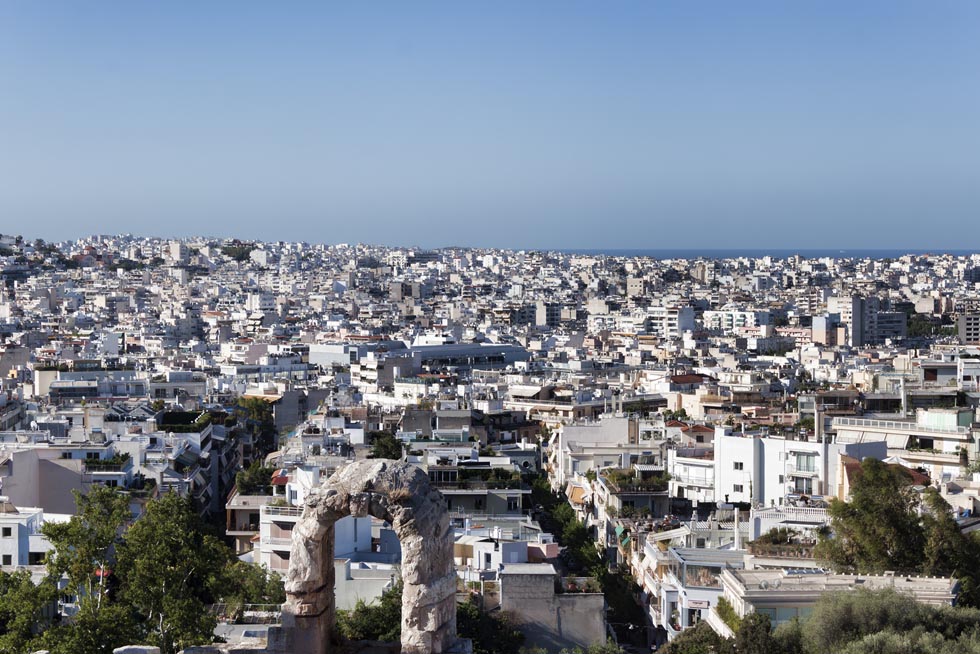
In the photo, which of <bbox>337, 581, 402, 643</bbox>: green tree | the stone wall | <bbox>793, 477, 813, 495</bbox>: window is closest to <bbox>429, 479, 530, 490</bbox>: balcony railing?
<bbox>793, 477, 813, 495</bbox>: window

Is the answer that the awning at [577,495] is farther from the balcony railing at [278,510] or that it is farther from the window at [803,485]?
the balcony railing at [278,510]

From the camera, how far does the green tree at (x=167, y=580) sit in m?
18.6

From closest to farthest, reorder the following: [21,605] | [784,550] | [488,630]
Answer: [21,605]
[488,630]
[784,550]

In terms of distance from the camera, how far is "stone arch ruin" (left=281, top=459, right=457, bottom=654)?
1387 cm

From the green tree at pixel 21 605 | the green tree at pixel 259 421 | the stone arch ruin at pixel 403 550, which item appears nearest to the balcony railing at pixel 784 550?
the green tree at pixel 21 605

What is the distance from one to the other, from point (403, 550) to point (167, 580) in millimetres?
6059

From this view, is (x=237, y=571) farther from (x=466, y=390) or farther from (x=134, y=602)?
(x=466, y=390)

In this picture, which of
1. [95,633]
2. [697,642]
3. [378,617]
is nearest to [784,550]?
[697,642]

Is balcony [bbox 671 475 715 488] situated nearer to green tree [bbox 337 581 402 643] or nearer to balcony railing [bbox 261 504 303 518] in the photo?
balcony railing [bbox 261 504 303 518]

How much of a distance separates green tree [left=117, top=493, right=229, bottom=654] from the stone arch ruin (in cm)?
435

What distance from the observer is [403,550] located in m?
14.1

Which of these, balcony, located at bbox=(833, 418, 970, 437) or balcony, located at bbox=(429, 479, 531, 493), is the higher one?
balcony, located at bbox=(833, 418, 970, 437)

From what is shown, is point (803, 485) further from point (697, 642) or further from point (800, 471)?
point (697, 642)

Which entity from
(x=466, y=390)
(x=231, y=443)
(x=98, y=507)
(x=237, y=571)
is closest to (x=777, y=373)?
(x=466, y=390)
